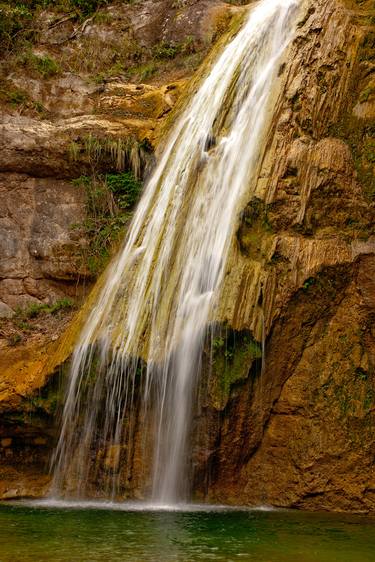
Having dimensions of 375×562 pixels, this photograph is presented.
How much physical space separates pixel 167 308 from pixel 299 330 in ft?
5.85

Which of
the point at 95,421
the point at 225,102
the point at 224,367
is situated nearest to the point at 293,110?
the point at 225,102

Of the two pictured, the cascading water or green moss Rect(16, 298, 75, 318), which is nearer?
the cascading water

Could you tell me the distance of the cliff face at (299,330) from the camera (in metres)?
8.14

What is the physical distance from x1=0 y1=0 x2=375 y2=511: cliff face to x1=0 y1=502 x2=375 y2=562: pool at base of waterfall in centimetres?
64

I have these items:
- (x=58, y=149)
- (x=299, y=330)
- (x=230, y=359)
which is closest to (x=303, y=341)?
(x=299, y=330)

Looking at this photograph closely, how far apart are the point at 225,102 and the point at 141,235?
2.57 meters

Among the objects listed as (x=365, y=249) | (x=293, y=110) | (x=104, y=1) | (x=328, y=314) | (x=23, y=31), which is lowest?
(x=328, y=314)

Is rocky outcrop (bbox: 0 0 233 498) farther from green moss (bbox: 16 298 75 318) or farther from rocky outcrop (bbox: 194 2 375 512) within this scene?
rocky outcrop (bbox: 194 2 375 512)

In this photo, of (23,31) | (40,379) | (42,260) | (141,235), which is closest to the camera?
(40,379)

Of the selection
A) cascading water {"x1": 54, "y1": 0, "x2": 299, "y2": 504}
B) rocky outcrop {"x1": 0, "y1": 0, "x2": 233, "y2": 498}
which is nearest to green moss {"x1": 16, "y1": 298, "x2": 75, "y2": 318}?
rocky outcrop {"x1": 0, "y1": 0, "x2": 233, "y2": 498}

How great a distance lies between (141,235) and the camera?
425 inches

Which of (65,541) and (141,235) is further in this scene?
(141,235)

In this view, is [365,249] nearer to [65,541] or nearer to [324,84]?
[324,84]

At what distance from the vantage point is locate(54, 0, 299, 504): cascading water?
27.7ft
